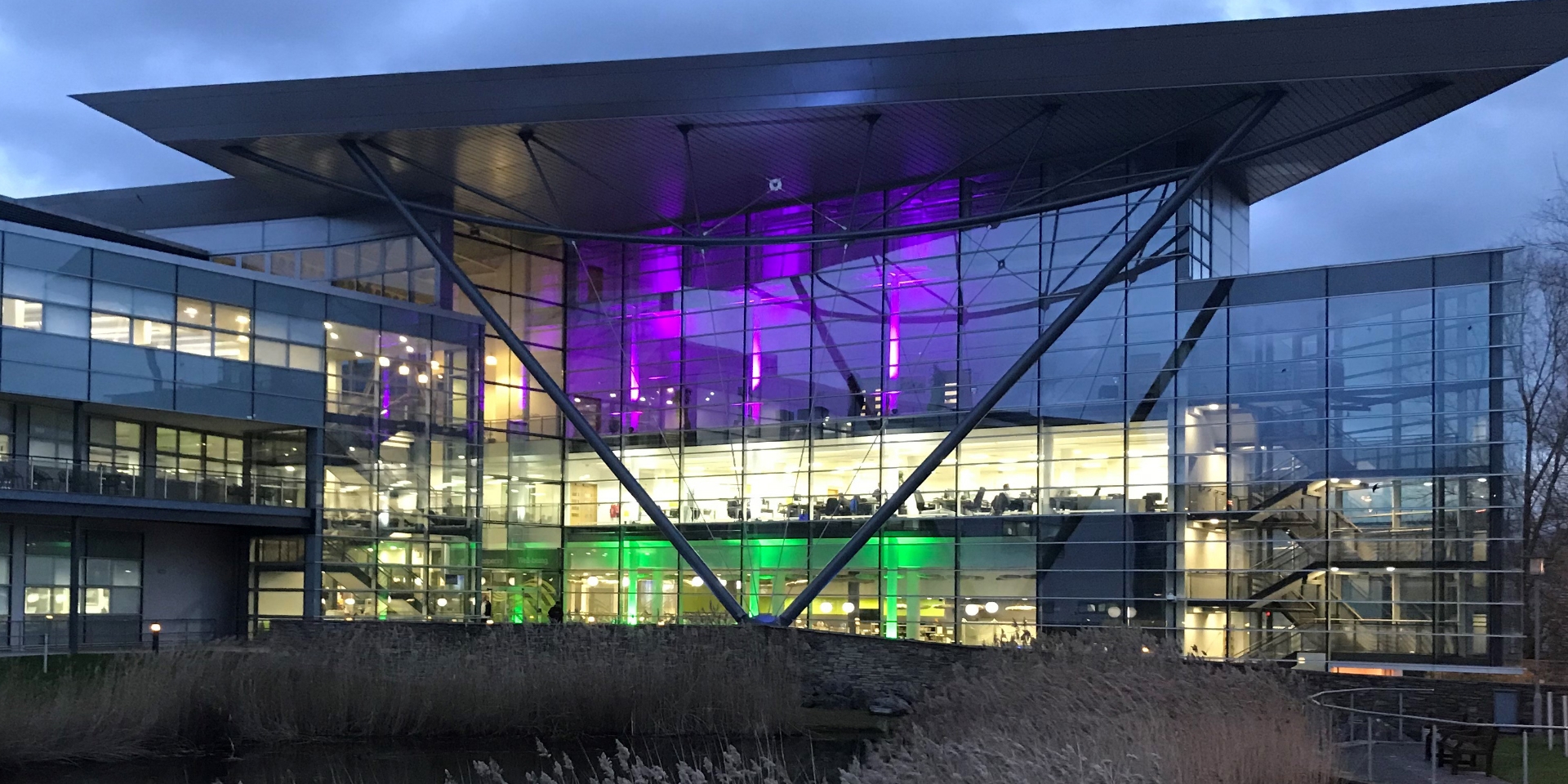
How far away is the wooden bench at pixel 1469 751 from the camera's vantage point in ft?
52.5

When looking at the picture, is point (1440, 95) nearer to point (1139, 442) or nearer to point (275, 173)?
point (1139, 442)

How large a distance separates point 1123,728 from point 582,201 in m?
27.1

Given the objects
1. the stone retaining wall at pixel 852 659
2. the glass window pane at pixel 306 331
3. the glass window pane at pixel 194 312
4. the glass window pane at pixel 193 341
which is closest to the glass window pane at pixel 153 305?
the glass window pane at pixel 194 312

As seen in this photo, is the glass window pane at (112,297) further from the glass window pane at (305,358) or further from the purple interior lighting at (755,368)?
the purple interior lighting at (755,368)

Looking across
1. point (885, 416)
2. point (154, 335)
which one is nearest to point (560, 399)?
point (885, 416)

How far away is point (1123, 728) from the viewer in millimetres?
13266

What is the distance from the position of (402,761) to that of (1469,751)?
43.7 ft

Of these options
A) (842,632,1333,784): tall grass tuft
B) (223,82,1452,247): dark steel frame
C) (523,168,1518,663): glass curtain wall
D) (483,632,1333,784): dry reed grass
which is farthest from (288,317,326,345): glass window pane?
(842,632,1333,784): tall grass tuft

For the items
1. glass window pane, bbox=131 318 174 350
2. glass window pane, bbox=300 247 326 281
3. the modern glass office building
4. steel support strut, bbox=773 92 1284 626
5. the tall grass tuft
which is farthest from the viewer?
glass window pane, bbox=300 247 326 281

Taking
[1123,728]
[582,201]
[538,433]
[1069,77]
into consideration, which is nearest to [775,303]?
[582,201]

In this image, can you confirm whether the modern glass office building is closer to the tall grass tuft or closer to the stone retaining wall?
the stone retaining wall

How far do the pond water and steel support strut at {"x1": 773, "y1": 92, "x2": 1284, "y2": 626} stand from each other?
7.72 m

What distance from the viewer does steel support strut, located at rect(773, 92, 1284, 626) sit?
2917 cm

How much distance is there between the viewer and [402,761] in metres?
20.8
